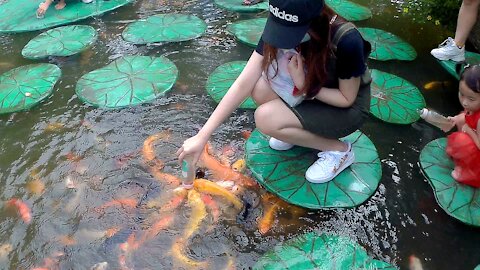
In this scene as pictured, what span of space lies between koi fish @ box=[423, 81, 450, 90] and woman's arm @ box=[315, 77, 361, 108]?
1.42m

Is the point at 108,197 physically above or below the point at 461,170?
below

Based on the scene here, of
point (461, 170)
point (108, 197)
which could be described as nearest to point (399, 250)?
point (461, 170)

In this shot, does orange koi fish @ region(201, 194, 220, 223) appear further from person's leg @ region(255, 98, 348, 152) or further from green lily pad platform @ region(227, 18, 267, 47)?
green lily pad platform @ region(227, 18, 267, 47)

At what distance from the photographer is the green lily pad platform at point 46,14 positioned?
4.11 metres

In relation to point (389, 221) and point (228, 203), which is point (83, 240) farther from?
point (389, 221)

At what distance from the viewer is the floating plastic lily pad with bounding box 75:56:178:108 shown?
312 cm

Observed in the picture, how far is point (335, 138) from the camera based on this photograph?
237cm

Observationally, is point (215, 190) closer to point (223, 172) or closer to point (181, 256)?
point (223, 172)

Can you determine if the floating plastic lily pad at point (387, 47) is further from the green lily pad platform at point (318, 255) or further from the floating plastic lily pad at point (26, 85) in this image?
the floating plastic lily pad at point (26, 85)

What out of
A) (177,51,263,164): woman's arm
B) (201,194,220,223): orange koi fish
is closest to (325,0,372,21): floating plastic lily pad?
(177,51,263,164): woman's arm

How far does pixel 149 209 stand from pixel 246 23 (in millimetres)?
2233

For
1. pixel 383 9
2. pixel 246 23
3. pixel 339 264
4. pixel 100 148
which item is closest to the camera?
pixel 339 264

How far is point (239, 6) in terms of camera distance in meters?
4.30

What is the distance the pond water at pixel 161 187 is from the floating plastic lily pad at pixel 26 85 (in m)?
0.06
